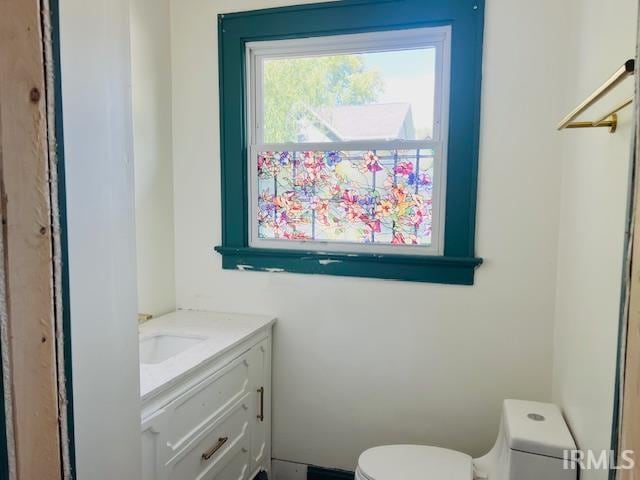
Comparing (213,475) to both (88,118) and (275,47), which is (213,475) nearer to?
(88,118)

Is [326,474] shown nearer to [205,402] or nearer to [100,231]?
[205,402]

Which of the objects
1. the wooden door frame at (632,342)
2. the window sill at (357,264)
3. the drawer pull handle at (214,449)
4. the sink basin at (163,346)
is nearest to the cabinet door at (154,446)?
the drawer pull handle at (214,449)

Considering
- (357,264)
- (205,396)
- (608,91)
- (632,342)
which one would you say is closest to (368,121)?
(357,264)

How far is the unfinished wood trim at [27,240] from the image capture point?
471 millimetres

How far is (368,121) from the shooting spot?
1.96 meters

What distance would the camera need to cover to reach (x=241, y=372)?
6.00 ft

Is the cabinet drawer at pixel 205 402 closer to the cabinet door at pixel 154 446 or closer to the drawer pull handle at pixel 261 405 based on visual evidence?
the cabinet door at pixel 154 446

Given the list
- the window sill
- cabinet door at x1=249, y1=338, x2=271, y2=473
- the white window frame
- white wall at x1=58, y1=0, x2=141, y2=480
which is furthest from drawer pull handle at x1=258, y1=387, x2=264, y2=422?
white wall at x1=58, y1=0, x2=141, y2=480

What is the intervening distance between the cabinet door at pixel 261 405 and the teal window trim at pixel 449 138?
392mm

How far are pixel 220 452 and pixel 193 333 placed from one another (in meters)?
0.47

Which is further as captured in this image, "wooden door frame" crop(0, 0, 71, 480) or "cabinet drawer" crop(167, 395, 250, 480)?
"cabinet drawer" crop(167, 395, 250, 480)

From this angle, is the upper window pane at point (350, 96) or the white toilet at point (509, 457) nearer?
the white toilet at point (509, 457)

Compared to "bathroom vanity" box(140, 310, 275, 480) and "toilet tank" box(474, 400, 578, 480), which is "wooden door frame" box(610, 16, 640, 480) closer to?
"toilet tank" box(474, 400, 578, 480)

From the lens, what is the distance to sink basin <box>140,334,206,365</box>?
1839 millimetres
